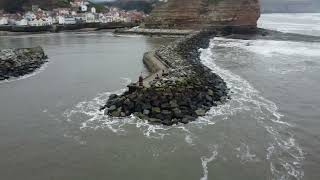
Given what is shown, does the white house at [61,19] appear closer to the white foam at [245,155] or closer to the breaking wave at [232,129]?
the breaking wave at [232,129]

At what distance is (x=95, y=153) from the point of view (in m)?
16.5

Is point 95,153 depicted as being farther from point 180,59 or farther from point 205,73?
point 180,59

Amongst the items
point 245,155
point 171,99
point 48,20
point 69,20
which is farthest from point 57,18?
point 245,155

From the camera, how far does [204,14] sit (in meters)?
82.5

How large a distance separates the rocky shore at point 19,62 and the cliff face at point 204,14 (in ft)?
142

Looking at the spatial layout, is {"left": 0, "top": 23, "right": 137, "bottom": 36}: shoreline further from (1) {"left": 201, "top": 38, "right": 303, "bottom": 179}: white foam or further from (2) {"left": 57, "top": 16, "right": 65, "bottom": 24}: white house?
(1) {"left": 201, "top": 38, "right": 303, "bottom": 179}: white foam


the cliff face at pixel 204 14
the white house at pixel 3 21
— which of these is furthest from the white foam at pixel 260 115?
the white house at pixel 3 21

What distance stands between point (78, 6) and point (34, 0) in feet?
42.6

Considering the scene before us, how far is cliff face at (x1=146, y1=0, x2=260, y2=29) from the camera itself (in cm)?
7906

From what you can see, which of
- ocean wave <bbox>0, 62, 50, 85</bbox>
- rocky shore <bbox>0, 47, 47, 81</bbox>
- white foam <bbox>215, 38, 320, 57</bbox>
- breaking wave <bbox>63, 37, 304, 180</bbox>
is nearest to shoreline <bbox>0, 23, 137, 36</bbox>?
rocky shore <bbox>0, 47, 47, 81</bbox>

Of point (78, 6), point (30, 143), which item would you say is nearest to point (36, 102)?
point (30, 143)

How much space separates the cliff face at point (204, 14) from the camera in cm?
7906

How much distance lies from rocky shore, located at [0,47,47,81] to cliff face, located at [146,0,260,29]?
4329 centimetres

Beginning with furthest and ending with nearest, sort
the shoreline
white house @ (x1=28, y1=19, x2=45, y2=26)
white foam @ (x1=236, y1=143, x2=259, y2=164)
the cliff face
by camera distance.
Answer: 1. white house @ (x1=28, y1=19, x2=45, y2=26)
2. the shoreline
3. the cliff face
4. white foam @ (x1=236, y1=143, x2=259, y2=164)
